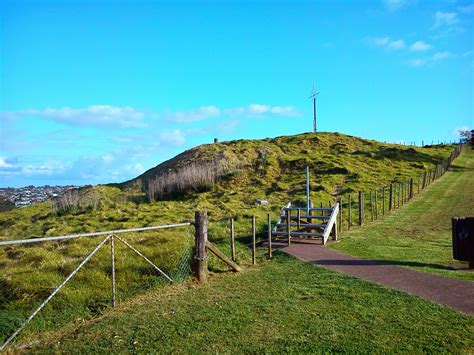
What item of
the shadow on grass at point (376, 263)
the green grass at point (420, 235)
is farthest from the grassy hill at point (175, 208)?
the green grass at point (420, 235)

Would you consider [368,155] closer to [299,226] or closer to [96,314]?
[299,226]

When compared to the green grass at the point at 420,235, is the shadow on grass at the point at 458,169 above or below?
above

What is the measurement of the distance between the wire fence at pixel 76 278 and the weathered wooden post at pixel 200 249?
1.26 ft

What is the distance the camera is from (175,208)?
22219mm

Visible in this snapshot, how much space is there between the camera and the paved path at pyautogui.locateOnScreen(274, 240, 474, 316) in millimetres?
7074

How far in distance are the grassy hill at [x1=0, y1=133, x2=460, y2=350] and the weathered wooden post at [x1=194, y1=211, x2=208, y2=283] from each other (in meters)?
0.72

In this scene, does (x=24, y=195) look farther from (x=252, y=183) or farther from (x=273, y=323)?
(x=273, y=323)

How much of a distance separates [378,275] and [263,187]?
19.6 m

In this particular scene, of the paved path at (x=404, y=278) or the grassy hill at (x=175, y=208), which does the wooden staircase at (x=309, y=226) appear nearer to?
the grassy hill at (x=175, y=208)

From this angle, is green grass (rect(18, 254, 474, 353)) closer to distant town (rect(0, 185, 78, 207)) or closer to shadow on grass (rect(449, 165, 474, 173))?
distant town (rect(0, 185, 78, 207))

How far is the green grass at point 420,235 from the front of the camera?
10.2 metres

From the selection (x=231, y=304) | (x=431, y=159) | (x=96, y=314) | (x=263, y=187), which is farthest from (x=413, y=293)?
(x=431, y=159)

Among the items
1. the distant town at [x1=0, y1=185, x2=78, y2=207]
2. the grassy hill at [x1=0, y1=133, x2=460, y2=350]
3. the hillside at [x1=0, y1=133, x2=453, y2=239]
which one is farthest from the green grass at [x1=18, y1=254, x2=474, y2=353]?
the distant town at [x1=0, y1=185, x2=78, y2=207]

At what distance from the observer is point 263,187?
1115 inches
